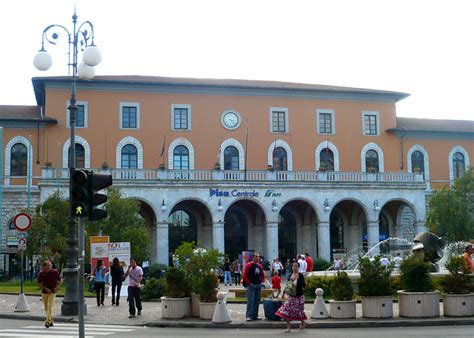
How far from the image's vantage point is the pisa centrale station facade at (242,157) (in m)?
41.0

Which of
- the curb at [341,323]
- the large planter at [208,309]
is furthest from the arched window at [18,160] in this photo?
the curb at [341,323]

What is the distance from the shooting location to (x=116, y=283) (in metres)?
22.4

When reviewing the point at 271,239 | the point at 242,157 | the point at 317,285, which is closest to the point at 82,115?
the point at 242,157

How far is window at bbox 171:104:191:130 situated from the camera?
46.3 meters

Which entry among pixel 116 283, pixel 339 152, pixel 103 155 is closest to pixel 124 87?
pixel 103 155

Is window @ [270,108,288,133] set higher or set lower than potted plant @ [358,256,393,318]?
higher

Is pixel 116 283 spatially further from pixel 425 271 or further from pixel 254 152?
pixel 254 152

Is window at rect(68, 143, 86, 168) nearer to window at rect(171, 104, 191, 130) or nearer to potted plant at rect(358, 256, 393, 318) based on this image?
window at rect(171, 104, 191, 130)

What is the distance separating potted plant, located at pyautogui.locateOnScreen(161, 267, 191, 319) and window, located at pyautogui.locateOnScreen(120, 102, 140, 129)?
2820 cm

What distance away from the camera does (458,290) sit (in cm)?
1703

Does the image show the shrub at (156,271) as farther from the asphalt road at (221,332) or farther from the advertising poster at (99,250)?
the asphalt road at (221,332)

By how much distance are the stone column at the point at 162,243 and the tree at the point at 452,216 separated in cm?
1554

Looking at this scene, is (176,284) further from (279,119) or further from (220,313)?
(279,119)

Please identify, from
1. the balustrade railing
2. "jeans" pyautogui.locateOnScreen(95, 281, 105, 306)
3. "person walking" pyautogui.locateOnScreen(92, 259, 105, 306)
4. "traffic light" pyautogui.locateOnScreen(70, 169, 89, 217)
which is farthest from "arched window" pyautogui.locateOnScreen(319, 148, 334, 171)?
"traffic light" pyautogui.locateOnScreen(70, 169, 89, 217)
